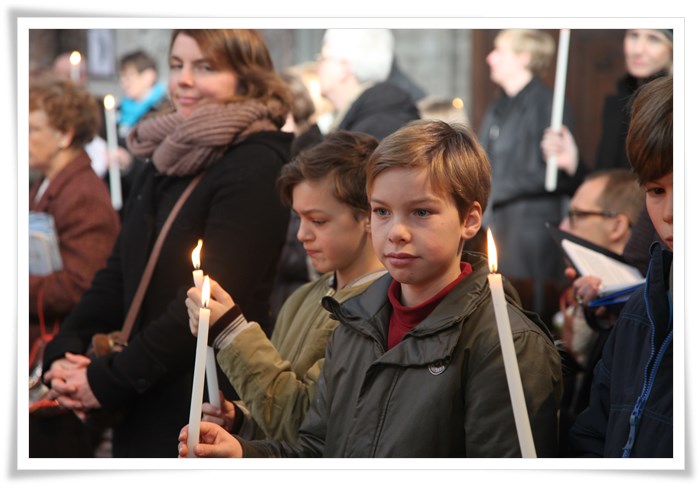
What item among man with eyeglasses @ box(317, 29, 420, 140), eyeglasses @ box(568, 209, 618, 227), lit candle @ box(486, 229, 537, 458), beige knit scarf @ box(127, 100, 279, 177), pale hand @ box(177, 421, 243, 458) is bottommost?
pale hand @ box(177, 421, 243, 458)

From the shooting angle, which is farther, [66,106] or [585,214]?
[66,106]

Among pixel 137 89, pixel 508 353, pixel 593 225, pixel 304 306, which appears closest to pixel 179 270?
pixel 304 306

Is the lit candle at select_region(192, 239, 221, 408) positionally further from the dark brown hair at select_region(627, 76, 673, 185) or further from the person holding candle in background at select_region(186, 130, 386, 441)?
the dark brown hair at select_region(627, 76, 673, 185)

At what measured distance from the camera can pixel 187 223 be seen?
3.26 m

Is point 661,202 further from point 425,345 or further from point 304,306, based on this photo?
point 304,306

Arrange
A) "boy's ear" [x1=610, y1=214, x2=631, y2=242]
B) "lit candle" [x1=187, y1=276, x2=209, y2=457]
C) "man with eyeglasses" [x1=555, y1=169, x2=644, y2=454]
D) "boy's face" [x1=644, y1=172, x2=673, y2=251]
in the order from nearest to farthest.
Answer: "lit candle" [x1=187, y1=276, x2=209, y2=457] < "boy's face" [x1=644, y1=172, x2=673, y2=251] < "man with eyeglasses" [x1=555, y1=169, x2=644, y2=454] < "boy's ear" [x1=610, y1=214, x2=631, y2=242]

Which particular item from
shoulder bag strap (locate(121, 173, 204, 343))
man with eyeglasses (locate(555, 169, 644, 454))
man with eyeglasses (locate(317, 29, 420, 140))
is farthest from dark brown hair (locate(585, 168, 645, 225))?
shoulder bag strap (locate(121, 173, 204, 343))

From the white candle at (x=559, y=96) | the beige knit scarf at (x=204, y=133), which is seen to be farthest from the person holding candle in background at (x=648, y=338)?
the white candle at (x=559, y=96)

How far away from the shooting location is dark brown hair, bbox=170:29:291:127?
3359 mm

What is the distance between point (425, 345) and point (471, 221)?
31 centimetres

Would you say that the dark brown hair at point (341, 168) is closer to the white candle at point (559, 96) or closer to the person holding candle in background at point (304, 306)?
the person holding candle in background at point (304, 306)

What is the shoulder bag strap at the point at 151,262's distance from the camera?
3.28 meters
